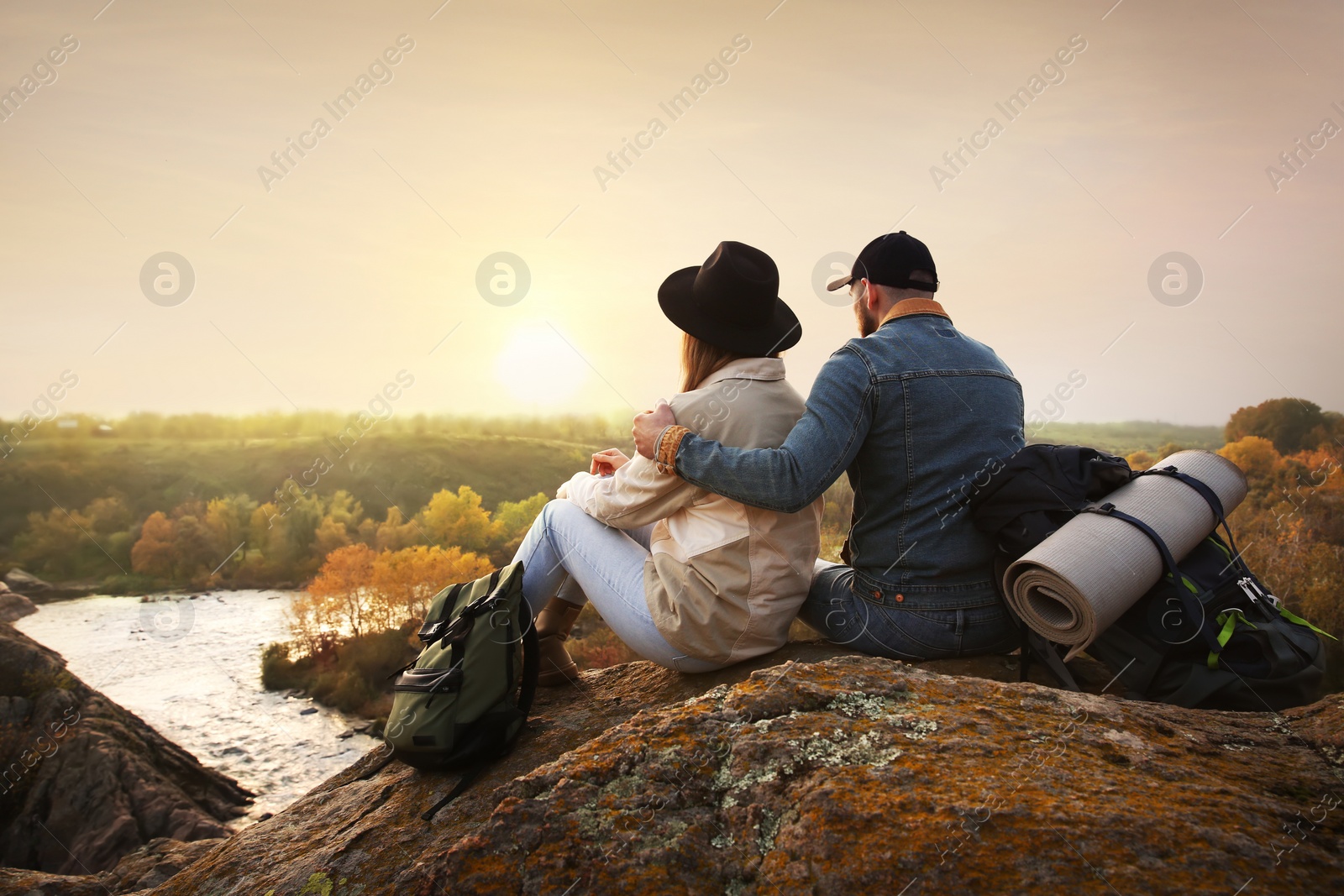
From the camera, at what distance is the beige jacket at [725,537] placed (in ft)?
8.84

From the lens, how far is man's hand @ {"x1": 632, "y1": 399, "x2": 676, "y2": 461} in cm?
272

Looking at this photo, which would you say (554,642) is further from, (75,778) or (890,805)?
(75,778)

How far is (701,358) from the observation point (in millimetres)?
2953

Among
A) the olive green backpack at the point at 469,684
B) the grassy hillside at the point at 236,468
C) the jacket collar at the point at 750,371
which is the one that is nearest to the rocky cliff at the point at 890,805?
the olive green backpack at the point at 469,684

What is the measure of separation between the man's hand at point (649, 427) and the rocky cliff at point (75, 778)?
28.3ft

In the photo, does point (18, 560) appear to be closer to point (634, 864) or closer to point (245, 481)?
point (245, 481)

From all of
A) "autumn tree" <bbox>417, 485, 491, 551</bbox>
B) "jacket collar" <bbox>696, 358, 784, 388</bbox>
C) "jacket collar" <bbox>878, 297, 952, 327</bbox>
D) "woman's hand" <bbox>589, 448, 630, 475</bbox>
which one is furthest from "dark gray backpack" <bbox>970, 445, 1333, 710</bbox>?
"autumn tree" <bbox>417, 485, 491, 551</bbox>

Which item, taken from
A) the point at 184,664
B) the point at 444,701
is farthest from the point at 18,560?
the point at 444,701

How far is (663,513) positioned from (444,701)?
1039 millimetres

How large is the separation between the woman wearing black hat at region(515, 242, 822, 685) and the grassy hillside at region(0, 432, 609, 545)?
72.9 ft

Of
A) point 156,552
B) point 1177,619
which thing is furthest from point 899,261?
point 156,552

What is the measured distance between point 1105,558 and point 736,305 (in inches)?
60.8

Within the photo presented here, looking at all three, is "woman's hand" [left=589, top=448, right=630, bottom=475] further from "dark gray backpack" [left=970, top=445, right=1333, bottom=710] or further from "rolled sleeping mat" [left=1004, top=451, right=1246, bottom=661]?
"rolled sleeping mat" [left=1004, top=451, right=1246, bottom=661]

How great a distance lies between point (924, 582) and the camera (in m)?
2.75
